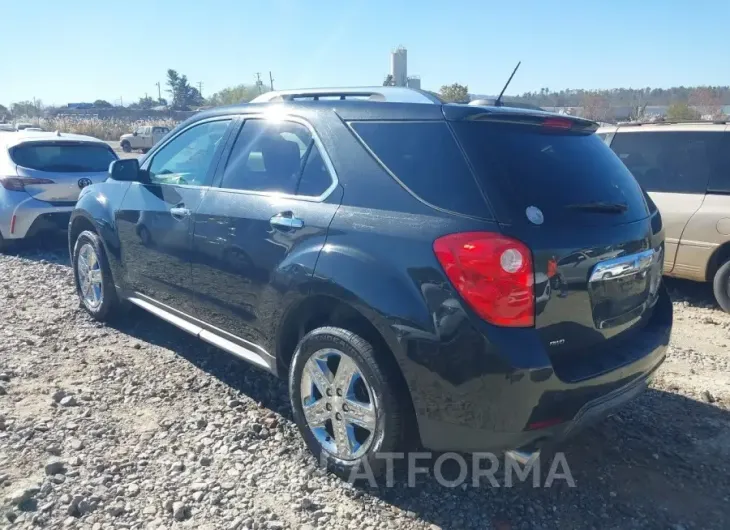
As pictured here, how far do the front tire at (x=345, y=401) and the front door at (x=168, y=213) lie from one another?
1296 millimetres

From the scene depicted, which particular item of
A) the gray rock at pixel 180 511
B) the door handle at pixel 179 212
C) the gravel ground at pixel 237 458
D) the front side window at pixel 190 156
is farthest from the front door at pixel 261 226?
the gray rock at pixel 180 511

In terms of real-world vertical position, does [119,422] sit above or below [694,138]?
below

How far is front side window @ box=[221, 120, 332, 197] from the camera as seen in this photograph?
323cm

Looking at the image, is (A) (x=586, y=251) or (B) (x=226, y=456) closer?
Result: (A) (x=586, y=251)

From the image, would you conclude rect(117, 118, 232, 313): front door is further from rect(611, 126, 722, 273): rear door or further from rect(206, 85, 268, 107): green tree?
rect(206, 85, 268, 107): green tree

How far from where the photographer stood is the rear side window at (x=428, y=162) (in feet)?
8.46

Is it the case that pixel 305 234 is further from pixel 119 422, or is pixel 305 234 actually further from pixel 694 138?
pixel 694 138

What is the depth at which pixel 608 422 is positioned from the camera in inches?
143

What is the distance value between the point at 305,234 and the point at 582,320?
1.35 m

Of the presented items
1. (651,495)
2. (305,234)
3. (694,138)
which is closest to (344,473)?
(305,234)

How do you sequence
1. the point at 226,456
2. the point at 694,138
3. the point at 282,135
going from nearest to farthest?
the point at 226,456
the point at 282,135
the point at 694,138

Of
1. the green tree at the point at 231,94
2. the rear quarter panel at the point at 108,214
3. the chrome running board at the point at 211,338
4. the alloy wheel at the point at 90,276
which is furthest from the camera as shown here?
the green tree at the point at 231,94

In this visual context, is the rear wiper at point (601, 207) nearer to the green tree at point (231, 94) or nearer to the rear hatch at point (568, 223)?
the rear hatch at point (568, 223)

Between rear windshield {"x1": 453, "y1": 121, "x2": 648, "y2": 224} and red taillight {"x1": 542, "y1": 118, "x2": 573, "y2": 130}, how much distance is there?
0.04 meters
